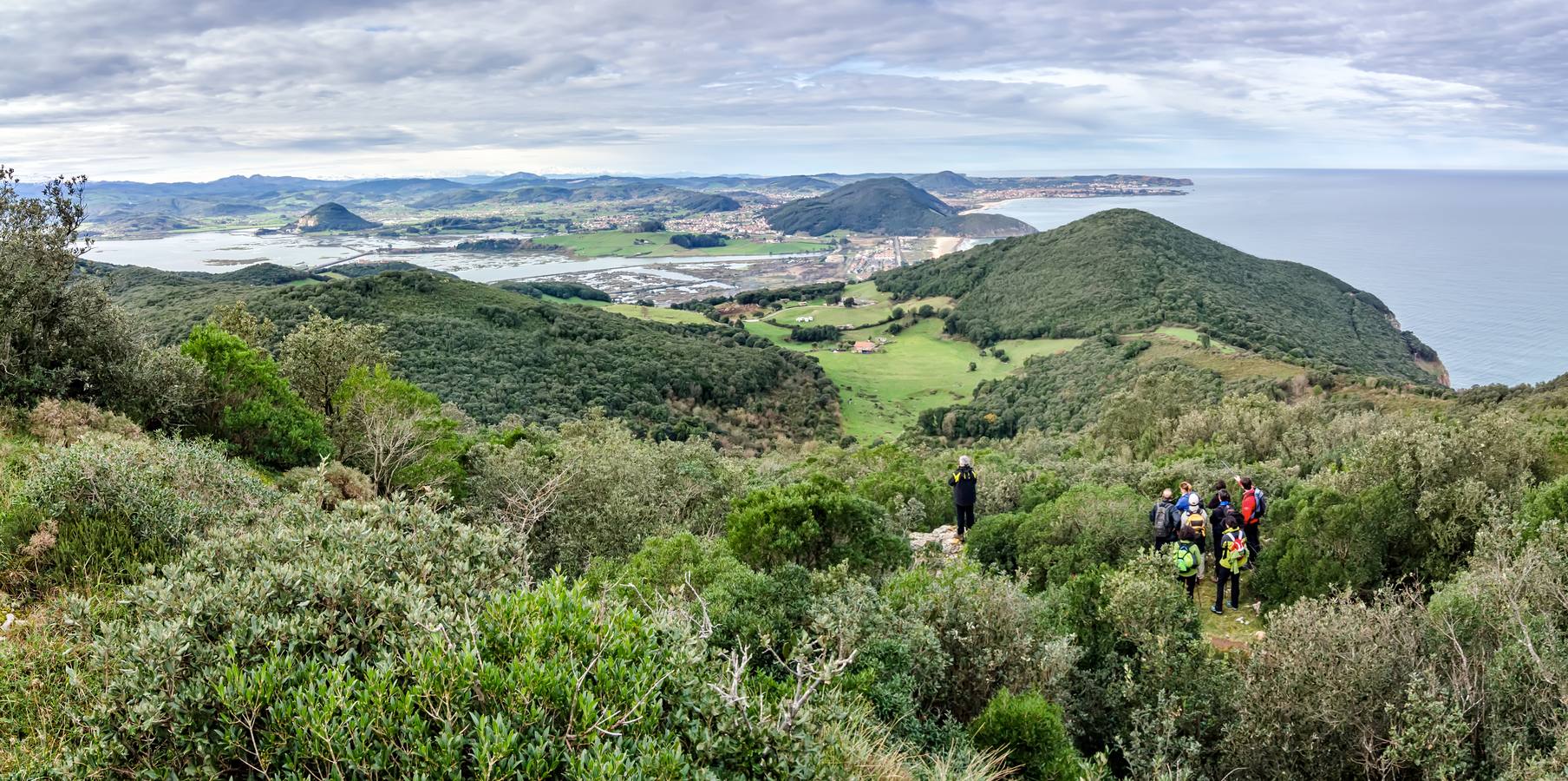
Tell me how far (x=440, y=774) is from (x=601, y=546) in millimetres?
10977

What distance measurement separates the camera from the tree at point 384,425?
16.6 metres

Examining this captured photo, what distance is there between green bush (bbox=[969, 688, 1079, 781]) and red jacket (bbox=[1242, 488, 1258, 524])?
22.5 feet

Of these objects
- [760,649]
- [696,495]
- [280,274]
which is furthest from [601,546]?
[280,274]

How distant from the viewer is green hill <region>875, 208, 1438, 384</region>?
2928 inches

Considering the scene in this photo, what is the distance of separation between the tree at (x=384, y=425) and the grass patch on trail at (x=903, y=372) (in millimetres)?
42088

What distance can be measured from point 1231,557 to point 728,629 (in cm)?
788

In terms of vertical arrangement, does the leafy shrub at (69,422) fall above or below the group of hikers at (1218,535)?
above

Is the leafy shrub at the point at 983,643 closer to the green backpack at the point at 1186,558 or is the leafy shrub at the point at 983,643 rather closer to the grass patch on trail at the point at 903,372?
the green backpack at the point at 1186,558

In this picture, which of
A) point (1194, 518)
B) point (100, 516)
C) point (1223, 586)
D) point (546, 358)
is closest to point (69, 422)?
point (100, 516)

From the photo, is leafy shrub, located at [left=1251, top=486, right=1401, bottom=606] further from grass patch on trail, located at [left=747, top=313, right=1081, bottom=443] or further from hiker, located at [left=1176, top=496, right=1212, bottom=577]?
grass patch on trail, located at [left=747, top=313, right=1081, bottom=443]

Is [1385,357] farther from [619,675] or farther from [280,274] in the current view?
[280,274]

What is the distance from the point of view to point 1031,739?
6805mm

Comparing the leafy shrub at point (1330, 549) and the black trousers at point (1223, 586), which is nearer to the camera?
the leafy shrub at point (1330, 549)

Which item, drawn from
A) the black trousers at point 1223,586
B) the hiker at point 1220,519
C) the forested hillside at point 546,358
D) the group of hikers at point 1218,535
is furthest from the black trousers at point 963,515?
the forested hillside at point 546,358
